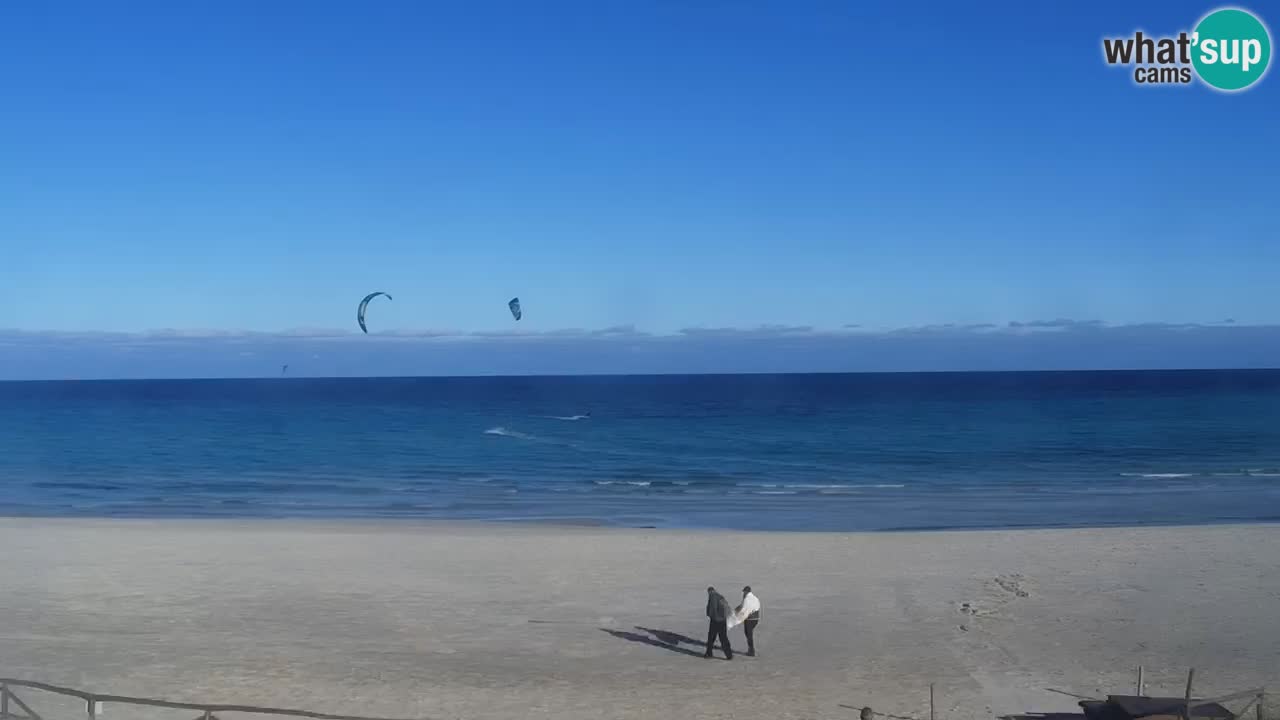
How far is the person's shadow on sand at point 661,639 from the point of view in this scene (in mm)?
15297

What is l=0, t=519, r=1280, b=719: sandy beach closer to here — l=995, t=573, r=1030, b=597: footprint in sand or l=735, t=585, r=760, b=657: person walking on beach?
l=995, t=573, r=1030, b=597: footprint in sand

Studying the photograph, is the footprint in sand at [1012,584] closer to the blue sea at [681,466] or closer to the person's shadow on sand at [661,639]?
the person's shadow on sand at [661,639]

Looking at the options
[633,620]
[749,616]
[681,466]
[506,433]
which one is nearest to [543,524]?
[633,620]

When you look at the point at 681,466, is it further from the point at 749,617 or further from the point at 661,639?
the point at 749,617

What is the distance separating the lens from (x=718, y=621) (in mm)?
14664

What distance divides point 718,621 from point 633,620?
2.67m

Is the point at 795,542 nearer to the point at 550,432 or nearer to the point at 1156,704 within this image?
the point at 1156,704

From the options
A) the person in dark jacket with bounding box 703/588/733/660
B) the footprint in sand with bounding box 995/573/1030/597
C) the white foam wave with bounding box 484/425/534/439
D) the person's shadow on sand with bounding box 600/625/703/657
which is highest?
the person in dark jacket with bounding box 703/588/733/660

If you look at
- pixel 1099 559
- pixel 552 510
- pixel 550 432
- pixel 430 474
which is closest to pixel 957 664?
pixel 1099 559

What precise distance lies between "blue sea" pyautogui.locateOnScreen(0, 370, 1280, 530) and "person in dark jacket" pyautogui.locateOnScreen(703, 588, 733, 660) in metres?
14.7

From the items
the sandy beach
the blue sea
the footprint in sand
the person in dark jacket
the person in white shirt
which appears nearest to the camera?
the sandy beach

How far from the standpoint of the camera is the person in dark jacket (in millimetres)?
14531

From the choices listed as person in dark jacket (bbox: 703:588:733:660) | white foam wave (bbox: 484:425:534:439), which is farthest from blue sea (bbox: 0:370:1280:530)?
person in dark jacket (bbox: 703:588:733:660)

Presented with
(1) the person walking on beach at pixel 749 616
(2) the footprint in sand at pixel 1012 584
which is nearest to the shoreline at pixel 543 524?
(2) the footprint in sand at pixel 1012 584
